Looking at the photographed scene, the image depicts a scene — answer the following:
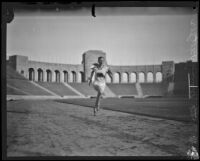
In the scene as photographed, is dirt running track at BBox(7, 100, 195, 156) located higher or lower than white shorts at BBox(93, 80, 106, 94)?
lower

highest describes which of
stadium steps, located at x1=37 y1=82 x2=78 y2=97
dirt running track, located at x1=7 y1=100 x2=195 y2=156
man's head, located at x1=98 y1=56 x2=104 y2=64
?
man's head, located at x1=98 y1=56 x2=104 y2=64

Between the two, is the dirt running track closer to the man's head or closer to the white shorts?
the white shorts

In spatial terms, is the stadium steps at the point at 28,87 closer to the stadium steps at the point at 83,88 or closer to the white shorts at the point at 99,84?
the stadium steps at the point at 83,88

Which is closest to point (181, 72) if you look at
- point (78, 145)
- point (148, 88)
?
point (78, 145)

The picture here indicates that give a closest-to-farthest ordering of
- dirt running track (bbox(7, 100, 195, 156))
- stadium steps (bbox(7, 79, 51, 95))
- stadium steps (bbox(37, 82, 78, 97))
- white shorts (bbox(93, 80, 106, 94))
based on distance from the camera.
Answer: dirt running track (bbox(7, 100, 195, 156)) < white shorts (bbox(93, 80, 106, 94)) < stadium steps (bbox(7, 79, 51, 95)) < stadium steps (bbox(37, 82, 78, 97))

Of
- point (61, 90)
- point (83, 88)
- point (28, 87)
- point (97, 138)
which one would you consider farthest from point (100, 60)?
point (83, 88)

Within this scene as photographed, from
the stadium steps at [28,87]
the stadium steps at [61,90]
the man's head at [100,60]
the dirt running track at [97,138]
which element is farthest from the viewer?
the stadium steps at [61,90]

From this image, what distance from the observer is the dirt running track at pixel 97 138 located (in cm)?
410

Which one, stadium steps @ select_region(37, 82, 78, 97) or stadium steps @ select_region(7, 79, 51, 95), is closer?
stadium steps @ select_region(7, 79, 51, 95)

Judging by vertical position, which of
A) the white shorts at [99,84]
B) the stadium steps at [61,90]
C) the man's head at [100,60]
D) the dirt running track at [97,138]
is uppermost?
the man's head at [100,60]

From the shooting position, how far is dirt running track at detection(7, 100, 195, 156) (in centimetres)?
410

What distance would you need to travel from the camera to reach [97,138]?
4.51 meters

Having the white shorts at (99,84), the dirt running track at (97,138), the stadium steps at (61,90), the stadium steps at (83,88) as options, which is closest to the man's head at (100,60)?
the white shorts at (99,84)

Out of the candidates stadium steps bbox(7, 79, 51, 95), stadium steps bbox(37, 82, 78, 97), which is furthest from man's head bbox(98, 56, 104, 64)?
stadium steps bbox(37, 82, 78, 97)
